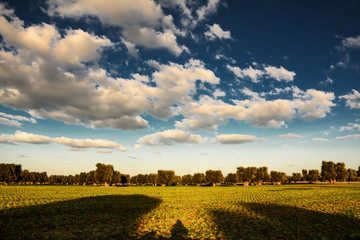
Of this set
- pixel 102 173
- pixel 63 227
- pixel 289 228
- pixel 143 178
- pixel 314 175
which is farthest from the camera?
pixel 143 178

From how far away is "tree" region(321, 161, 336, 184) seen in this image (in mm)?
141375

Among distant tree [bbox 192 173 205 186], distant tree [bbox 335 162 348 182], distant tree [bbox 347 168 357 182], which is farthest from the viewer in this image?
distant tree [bbox 347 168 357 182]

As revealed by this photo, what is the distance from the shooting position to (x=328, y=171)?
5669 inches

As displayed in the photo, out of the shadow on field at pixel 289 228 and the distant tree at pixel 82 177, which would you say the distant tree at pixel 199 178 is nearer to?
the distant tree at pixel 82 177

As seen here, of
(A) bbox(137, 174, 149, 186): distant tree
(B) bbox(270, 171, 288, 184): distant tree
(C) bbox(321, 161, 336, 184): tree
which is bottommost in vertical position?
(A) bbox(137, 174, 149, 186): distant tree

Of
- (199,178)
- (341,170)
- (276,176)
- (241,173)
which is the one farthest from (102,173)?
(341,170)

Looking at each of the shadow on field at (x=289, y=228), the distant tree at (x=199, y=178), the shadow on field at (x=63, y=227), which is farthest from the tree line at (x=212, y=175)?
the shadow on field at (x=289, y=228)

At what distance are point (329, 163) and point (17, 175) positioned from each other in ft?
778

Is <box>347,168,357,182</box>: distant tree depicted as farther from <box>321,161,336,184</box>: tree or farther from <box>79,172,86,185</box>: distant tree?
<box>79,172,86,185</box>: distant tree

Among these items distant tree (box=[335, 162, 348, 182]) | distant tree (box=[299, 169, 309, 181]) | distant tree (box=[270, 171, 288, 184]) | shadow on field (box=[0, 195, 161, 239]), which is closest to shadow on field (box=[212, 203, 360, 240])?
shadow on field (box=[0, 195, 161, 239])

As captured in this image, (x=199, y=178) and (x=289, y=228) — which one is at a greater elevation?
(x=289, y=228)

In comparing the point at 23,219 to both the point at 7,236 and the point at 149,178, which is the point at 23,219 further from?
the point at 149,178

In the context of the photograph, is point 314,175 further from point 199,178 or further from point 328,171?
point 199,178

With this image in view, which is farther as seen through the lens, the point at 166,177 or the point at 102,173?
the point at 166,177
